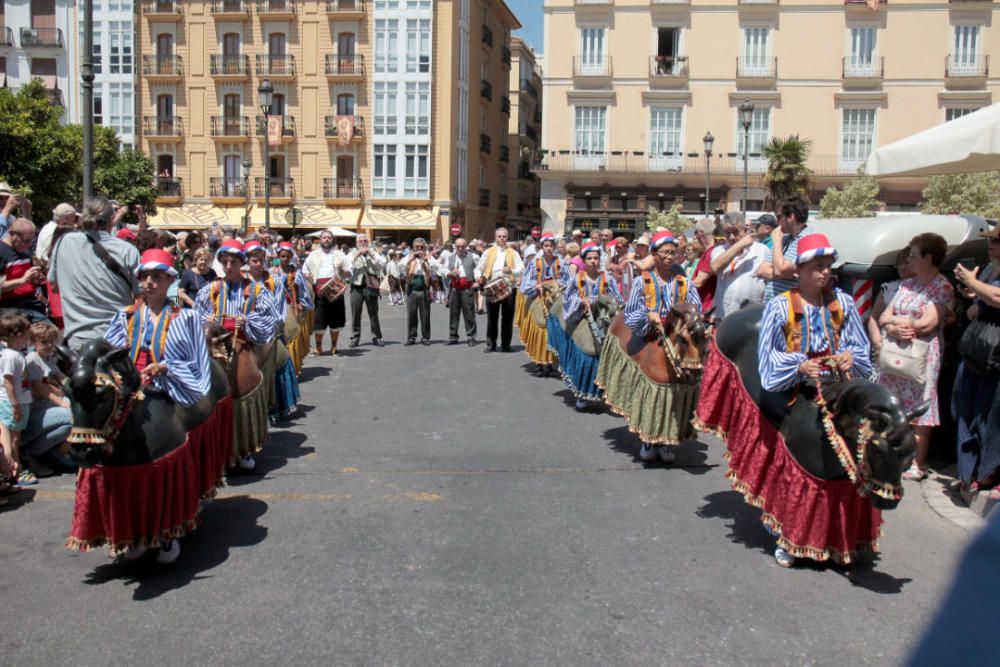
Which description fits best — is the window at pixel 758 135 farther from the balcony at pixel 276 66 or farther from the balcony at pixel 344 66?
the balcony at pixel 276 66

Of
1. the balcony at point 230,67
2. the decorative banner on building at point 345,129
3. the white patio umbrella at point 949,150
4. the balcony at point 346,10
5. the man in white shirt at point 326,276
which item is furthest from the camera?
the balcony at point 230,67

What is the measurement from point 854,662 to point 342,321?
11.5 m

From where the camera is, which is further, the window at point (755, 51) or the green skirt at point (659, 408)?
the window at point (755, 51)

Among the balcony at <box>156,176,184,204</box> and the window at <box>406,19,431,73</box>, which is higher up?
the window at <box>406,19,431,73</box>

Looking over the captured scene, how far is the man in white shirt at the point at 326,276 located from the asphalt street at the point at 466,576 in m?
6.40

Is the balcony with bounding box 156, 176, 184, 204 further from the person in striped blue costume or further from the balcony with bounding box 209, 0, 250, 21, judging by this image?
the person in striped blue costume

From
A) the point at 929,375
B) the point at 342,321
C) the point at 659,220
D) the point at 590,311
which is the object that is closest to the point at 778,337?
the point at 929,375

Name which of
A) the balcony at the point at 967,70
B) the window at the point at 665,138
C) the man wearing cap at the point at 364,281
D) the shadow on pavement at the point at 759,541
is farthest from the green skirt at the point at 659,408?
the balcony at the point at 967,70

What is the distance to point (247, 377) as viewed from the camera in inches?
279

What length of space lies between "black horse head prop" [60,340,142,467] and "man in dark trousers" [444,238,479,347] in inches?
449

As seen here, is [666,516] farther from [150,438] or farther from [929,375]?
[150,438]

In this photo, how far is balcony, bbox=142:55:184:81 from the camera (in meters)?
45.8

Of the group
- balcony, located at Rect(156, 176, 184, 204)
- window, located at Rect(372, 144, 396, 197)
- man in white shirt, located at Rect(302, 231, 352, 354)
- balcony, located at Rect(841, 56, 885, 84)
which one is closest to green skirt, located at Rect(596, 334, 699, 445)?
man in white shirt, located at Rect(302, 231, 352, 354)

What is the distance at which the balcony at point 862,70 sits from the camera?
3997 cm
